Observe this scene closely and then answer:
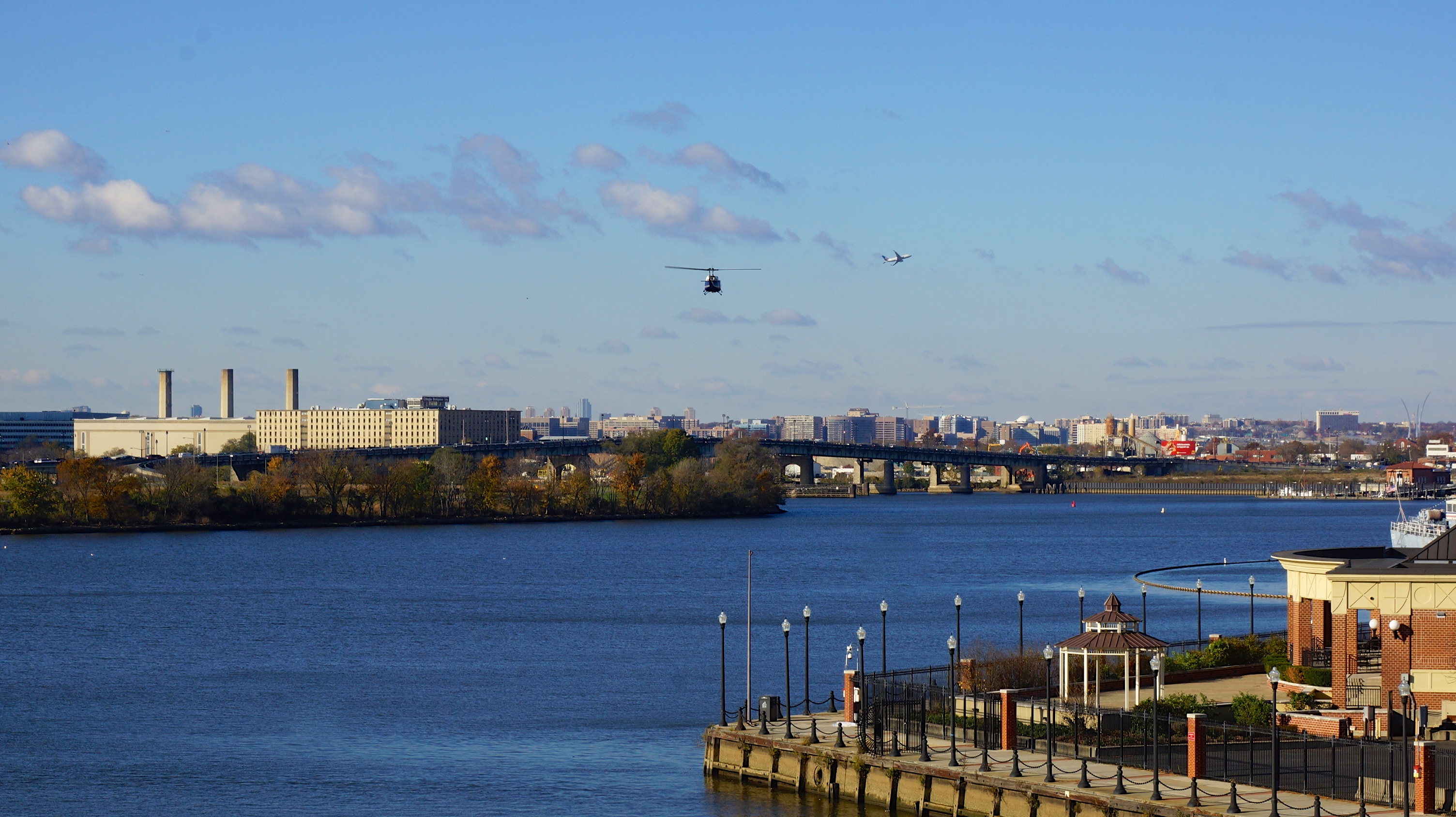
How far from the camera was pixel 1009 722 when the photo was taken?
3403 centimetres

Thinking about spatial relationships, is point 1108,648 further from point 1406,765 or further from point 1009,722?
point 1406,765

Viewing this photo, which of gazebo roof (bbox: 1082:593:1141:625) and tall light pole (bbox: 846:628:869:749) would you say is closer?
tall light pole (bbox: 846:628:869:749)

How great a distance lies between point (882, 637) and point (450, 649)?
21.2m

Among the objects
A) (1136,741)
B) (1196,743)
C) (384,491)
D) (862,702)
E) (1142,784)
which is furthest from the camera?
(384,491)

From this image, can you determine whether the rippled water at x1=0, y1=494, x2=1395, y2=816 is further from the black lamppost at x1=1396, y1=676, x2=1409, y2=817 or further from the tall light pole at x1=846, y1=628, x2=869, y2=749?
the black lamppost at x1=1396, y1=676, x2=1409, y2=817

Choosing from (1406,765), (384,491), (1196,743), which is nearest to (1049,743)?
(1196,743)

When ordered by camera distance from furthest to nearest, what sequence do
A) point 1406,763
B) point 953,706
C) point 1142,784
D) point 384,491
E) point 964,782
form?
1. point 384,491
2. point 953,706
3. point 964,782
4. point 1142,784
5. point 1406,763

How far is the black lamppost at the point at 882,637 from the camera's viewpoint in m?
41.1

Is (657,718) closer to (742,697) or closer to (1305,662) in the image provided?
(742,697)

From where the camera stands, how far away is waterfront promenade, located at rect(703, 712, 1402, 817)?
2839 cm

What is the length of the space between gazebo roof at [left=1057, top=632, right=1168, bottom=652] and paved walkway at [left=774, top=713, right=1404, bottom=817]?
4.06 meters

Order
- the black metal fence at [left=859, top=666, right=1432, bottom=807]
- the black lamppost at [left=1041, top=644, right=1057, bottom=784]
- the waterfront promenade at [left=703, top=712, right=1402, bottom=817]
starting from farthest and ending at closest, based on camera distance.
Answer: the black lamppost at [left=1041, top=644, right=1057, bottom=784] < the black metal fence at [left=859, top=666, right=1432, bottom=807] < the waterfront promenade at [left=703, top=712, right=1402, bottom=817]

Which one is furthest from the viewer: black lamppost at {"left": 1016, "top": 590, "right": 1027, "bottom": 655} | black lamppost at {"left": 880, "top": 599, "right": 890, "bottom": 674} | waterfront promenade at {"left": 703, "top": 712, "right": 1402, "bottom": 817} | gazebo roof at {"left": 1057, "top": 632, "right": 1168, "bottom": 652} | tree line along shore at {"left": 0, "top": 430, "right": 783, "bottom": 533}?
tree line along shore at {"left": 0, "top": 430, "right": 783, "bottom": 533}

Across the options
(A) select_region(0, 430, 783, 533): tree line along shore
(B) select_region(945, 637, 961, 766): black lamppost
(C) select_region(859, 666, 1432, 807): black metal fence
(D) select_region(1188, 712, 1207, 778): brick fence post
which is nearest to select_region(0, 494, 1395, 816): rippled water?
(C) select_region(859, 666, 1432, 807): black metal fence
